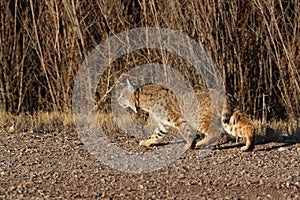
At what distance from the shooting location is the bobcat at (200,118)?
7508 mm

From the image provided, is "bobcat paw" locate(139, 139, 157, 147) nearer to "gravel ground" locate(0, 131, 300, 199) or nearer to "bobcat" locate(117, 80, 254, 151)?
"bobcat" locate(117, 80, 254, 151)

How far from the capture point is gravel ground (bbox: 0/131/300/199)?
5.87m

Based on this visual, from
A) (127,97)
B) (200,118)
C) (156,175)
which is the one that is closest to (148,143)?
(200,118)

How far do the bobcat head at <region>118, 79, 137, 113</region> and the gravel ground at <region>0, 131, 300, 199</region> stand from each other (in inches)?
28.1

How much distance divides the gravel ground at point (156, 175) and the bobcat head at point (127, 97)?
0.71 m

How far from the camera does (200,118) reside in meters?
7.65

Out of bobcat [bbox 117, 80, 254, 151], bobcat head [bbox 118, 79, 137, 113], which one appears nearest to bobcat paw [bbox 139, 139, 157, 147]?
bobcat [bbox 117, 80, 254, 151]

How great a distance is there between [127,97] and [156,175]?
7.52 feet

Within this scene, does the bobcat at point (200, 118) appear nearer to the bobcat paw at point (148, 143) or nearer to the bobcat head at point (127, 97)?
the bobcat paw at point (148, 143)

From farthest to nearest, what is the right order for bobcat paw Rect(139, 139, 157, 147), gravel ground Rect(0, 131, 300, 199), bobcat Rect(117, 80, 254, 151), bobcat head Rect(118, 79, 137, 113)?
bobcat head Rect(118, 79, 137, 113) < bobcat paw Rect(139, 139, 157, 147) < bobcat Rect(117, 80, 254, 151) < gravel ground Rect(0, 131, 300, 199)

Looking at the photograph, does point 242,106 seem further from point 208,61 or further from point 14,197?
point 14,197

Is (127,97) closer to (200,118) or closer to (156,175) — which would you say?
(200,118)

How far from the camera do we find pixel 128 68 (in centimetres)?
972

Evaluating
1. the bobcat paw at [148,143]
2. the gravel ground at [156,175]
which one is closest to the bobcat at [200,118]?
the bobcat paw at [148,143]
